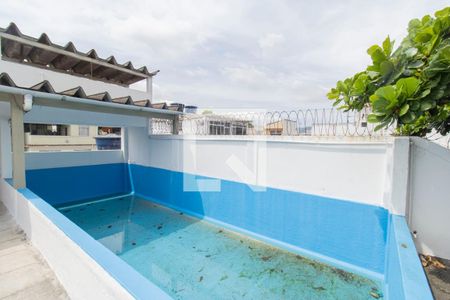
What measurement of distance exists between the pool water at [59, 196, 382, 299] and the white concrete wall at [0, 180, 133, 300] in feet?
5.21

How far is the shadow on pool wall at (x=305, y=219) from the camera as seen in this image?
4070 millimetres

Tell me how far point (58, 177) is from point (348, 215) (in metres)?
9.79

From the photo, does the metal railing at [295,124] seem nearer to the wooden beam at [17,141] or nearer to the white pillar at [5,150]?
the wooden beam at [17,141]

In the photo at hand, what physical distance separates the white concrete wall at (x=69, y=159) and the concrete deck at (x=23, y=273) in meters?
4.23

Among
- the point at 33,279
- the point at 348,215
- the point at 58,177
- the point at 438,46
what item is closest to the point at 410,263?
the point at 438,46

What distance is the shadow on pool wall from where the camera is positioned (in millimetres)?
4070

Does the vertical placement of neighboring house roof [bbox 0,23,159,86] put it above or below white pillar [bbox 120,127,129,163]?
above

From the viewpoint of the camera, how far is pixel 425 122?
3027 millimetres

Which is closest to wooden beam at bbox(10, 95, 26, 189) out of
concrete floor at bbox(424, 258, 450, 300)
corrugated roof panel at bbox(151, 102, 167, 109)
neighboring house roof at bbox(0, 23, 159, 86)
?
neighboring house roof at bbox(0, 23, 159, 86)

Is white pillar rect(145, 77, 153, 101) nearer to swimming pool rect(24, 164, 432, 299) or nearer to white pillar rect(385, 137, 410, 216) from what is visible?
swimming pool rect(24, 164, 432, 299)

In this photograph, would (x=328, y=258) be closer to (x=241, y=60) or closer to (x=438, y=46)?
(x=438, y=46)

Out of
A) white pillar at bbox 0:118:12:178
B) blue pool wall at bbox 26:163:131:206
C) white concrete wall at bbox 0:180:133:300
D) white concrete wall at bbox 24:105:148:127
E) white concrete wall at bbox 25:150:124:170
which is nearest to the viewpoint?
white concrete wall at bbox 0:180:133:300

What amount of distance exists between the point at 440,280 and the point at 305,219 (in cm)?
267

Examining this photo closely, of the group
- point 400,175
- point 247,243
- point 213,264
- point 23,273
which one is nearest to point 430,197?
point 400,175
